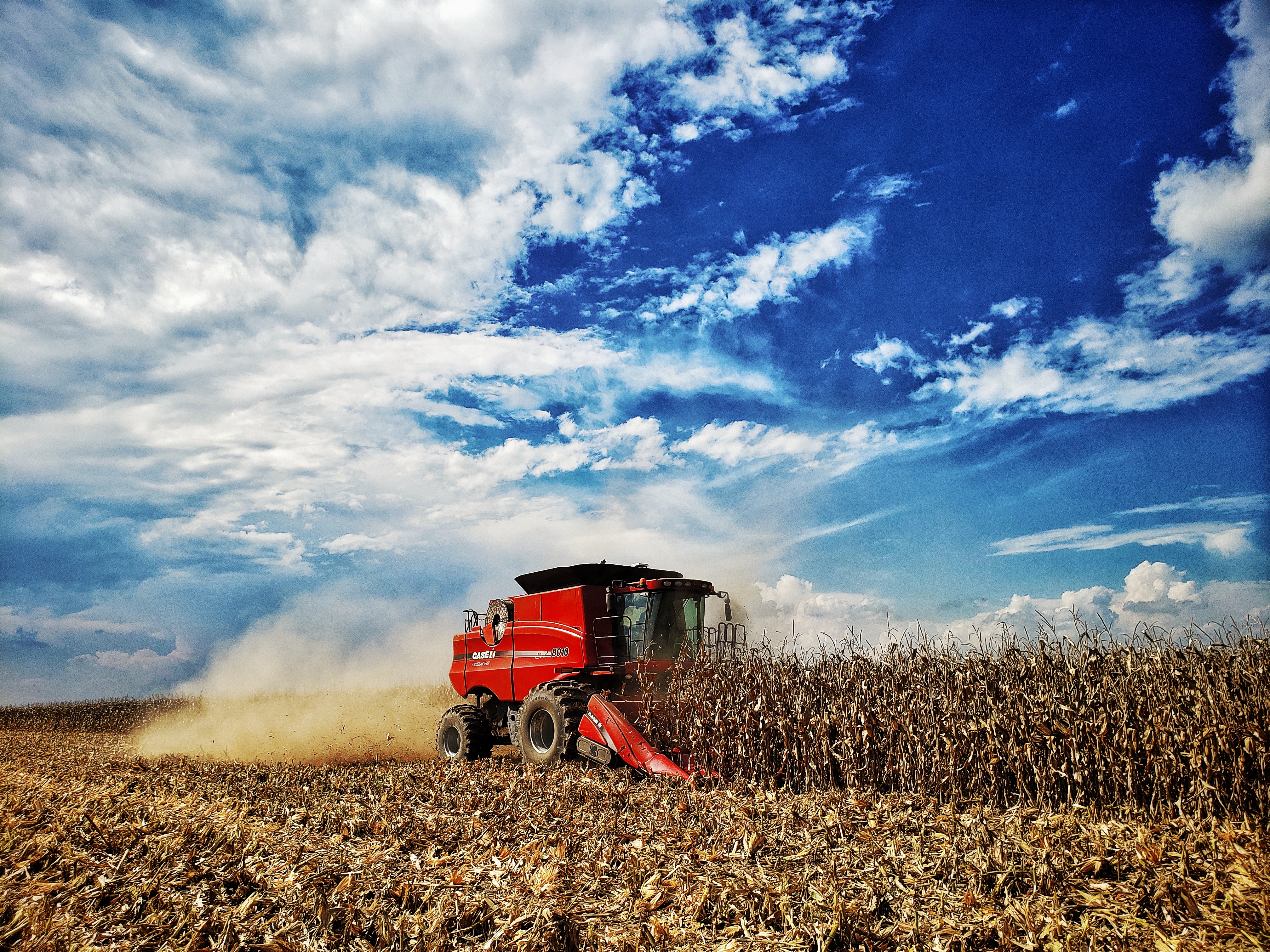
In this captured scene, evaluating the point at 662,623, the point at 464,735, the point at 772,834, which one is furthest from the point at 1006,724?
the point at 464,735

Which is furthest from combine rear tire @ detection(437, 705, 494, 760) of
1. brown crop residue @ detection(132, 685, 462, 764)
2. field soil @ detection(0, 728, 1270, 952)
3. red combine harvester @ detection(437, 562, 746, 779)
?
field soil @ detection(0, 728, 1270, 952)

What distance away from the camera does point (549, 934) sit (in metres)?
4.02

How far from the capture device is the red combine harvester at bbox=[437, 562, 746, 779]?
896cm

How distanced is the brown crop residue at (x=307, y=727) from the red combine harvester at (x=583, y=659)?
2683 mm

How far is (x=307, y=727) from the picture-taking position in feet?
56.7

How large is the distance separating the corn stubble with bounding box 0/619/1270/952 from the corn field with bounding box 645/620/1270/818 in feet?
0.09

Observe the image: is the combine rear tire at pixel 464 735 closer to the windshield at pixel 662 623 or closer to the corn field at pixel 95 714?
the windshield at pixel 662 623

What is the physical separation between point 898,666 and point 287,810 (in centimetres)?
693

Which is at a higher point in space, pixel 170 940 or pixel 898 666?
pixel 898 666

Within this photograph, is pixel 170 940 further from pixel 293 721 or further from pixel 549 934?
pixel 293 721

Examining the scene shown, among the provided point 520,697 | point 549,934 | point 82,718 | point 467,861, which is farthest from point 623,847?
point 82,718

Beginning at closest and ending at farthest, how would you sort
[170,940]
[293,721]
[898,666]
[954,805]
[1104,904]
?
[170,940], [1104,904], [954,805], [898,666], [293,721]

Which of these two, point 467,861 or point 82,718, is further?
point 82,718

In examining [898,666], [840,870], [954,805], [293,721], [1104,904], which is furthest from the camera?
[293,721]
